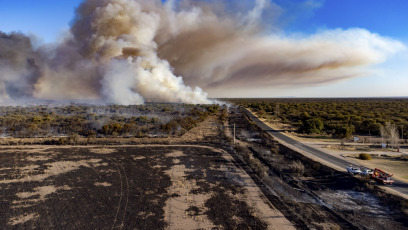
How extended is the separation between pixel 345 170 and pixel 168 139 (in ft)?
63.9

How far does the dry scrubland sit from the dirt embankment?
5 centimetres

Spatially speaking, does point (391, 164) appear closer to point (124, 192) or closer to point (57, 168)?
point (124, 192)

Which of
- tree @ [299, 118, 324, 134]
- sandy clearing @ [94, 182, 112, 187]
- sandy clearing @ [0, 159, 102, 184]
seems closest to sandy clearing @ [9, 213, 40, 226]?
sandy clearing @ [94, 182, 112, 187]

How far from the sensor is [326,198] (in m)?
12.2

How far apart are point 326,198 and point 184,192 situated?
8297mm

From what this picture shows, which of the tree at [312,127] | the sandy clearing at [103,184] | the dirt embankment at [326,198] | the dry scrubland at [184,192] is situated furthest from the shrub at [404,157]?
the sandy clearing at [103,184]

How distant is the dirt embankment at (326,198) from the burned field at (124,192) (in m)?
1.92

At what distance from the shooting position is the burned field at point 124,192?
32.4ft

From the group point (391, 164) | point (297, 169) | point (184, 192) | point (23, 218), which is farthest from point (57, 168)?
point (391, 164)

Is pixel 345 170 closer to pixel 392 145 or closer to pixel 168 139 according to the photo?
pixel 392 145

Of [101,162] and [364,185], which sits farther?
[101,162]

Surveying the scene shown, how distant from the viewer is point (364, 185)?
1373 cm

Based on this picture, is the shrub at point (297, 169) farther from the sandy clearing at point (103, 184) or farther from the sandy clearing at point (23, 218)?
the sandy clearing at point (23, 218)

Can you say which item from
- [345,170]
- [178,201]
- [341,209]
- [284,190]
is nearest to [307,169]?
[345,170]
